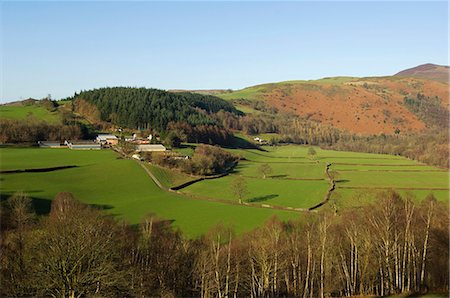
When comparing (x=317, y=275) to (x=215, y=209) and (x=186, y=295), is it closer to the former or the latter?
(x=186, y=295)

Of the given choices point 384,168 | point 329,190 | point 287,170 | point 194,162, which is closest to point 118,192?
point 194,162

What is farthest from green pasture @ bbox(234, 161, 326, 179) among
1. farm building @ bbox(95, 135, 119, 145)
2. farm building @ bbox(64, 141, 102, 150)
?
farm building @ bbox(64, 141, 102, 150)

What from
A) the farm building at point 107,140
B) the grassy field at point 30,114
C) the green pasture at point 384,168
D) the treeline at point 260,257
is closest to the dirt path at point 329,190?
the green pasture at point 384,168

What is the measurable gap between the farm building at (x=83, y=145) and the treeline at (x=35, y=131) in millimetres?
5840

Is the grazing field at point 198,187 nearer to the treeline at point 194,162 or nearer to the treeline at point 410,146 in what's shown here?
the treeline at point 194,162

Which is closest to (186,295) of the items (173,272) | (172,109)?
(173,272)

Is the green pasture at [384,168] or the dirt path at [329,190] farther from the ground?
the green pasture at [384,168]

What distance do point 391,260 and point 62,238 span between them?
91.5 feet

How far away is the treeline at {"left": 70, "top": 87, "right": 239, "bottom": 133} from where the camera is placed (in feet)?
481

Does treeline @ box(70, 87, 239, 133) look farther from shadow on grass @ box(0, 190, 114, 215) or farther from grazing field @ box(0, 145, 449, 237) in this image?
shadow on grass @ box(0, 190, 114, 215)

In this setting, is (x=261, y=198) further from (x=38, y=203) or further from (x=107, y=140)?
(x=107, y=140)

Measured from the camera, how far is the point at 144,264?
37531 mm

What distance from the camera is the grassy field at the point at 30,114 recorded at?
443 feet

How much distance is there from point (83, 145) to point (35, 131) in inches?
559
